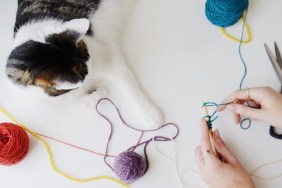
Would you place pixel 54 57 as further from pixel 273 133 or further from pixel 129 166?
pixel 273 133

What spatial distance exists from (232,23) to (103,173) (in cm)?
70

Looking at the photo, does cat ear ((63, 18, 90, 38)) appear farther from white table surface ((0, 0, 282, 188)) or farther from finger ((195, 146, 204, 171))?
finger ((195, 146, 204, 171))

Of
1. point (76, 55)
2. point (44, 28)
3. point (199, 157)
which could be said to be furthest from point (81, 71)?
point (199, 157)

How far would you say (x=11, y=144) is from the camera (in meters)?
1.15

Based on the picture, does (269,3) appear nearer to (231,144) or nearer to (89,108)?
(231,144)

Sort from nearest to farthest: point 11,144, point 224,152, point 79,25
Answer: point 79,25 → point 224,152 → point 11,144

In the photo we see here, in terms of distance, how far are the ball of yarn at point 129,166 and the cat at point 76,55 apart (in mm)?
128

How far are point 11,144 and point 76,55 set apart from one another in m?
0.40

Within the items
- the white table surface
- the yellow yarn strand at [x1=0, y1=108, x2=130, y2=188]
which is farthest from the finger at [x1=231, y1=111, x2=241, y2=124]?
the yellow yarn strand at [x1=0, y1=108, x2=130, y2=188]

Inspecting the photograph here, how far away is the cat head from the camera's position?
96 cm

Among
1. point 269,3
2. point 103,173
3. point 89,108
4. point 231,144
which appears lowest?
point 103,173

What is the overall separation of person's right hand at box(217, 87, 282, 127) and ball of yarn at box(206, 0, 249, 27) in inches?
12.2

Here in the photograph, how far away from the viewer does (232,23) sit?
1.25 metres

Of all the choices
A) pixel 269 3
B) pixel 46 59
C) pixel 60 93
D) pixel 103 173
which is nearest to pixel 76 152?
pixel 103 173
